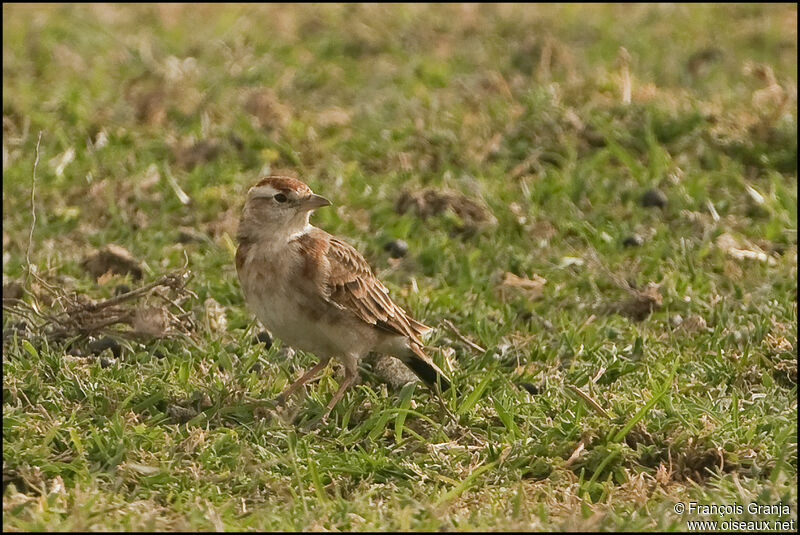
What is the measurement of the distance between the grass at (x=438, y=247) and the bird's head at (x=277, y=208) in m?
0.63

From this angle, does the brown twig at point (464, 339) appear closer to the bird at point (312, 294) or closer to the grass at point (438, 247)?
the grass at point (438, 247)

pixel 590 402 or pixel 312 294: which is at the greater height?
pixel 312 294

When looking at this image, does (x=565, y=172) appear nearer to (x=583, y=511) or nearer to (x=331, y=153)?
(x=331, y=153)

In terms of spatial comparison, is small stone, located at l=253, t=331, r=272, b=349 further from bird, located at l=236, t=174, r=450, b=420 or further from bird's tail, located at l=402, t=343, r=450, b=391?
bird's tail, located at l=402, t=343, r=450, b=391

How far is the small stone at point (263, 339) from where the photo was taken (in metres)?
6.80

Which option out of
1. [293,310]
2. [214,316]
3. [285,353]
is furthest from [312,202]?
[214,316]

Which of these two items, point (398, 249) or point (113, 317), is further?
point (398, 249)

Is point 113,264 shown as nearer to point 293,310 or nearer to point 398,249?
point 398,249

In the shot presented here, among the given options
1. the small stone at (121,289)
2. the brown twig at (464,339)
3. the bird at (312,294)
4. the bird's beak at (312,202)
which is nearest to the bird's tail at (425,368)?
the bird at (312,294)

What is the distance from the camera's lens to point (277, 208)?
6.39m

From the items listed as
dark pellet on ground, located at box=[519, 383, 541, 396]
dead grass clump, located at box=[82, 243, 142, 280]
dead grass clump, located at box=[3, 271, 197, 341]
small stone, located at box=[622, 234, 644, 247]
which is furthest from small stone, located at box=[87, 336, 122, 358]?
small stone, located at box=[622, 234, 644, 247]

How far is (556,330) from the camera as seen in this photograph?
23.0 feet

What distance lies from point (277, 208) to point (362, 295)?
1.95 ft

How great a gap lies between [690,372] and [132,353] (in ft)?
8.71
